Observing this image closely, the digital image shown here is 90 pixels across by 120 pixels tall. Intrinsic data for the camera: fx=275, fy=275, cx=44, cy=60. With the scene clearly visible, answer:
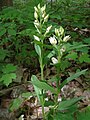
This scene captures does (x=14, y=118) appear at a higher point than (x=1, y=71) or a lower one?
lower

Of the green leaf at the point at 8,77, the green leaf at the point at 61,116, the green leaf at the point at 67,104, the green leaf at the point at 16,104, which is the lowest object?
the green leaf at the point at 61,116

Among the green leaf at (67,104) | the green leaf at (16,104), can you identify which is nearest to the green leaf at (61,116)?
the green leaf at (67,104)

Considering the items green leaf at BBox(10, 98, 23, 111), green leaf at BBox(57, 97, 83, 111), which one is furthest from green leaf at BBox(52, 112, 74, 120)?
green leaf at BBox(10, 98, 23, 111)

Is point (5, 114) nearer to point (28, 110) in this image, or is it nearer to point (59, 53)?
point (28, 110)

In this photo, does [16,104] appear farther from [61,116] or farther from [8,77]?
[61,116]

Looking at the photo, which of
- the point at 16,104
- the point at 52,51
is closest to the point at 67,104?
the point at 52,51

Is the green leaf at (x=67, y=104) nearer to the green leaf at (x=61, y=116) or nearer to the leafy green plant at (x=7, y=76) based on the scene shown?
the green leaf at (x=61, y=116)

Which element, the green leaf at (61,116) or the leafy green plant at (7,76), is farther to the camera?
the leafy green plant at (7,76)

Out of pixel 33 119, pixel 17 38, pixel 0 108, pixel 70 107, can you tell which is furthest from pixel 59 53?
pixel 17 38

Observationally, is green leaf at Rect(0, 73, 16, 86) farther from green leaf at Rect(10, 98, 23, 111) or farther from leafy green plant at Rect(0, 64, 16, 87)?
green leaf at Rect(10, 98, 23, 111)

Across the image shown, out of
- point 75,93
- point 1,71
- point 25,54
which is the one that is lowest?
point 75,93

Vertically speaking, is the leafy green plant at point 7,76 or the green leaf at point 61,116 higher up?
the leafy green plant at point 7,76
